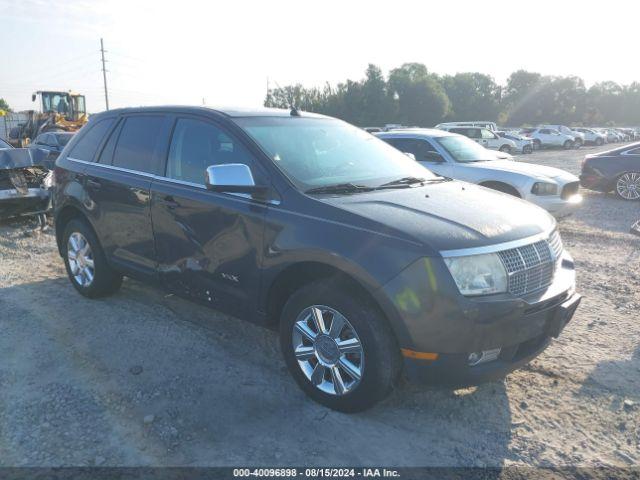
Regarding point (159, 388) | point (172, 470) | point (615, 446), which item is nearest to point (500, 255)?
point (615, 446)

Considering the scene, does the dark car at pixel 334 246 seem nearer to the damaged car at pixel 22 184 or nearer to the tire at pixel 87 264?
the tire at pixel 87 264

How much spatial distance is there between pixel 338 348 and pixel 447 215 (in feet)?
3.45

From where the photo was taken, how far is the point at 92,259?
4.94m

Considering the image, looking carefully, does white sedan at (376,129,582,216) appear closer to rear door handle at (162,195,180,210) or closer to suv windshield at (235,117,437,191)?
suv windshield at (235,117,437,191)

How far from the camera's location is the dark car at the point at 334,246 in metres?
2.78

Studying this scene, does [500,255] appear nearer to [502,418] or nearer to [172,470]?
[502,418]

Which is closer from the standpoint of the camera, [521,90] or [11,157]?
[11,157]

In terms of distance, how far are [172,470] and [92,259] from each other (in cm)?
285

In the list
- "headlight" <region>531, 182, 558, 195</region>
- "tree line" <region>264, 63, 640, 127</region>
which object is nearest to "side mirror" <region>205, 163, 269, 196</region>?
"headlight" <region>531, 182, 558, 195</region>

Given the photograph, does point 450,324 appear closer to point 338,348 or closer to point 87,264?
point 338,348

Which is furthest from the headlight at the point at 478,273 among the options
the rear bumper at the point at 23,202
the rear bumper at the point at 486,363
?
the rear bumper at the point at 23,202

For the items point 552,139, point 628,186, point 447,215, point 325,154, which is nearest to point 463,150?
point 628,186

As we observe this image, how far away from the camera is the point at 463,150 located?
363 inches

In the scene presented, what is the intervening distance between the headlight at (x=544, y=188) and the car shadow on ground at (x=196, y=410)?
547 cm
